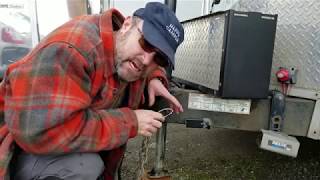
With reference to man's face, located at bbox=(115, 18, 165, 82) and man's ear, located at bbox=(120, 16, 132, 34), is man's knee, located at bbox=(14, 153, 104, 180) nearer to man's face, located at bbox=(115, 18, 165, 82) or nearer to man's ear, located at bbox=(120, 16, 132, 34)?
man's face, located at bbox=(115, 18, 165, 82)

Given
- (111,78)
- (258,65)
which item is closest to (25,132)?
(111,78)

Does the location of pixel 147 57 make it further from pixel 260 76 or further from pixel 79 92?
pixel 260 76

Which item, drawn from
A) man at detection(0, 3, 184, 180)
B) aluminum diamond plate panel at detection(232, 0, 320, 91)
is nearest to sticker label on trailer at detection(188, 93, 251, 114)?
aluminum diamond plate panel at detection(232, 0, 320, 91)

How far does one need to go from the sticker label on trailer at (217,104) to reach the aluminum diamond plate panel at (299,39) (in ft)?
1.24

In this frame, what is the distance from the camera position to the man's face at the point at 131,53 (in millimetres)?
1618

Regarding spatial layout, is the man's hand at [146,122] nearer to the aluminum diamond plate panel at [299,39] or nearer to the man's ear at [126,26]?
the man's ear at [126,26]

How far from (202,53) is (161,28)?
1026 mm

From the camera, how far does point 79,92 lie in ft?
4.96

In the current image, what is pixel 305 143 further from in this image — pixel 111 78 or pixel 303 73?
pixel 111 78

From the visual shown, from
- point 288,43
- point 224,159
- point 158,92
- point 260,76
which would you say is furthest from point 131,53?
point 224,159

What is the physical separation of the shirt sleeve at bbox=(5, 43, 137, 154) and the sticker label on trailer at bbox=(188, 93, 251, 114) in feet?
3.08

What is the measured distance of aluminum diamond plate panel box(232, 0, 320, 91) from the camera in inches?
91.5

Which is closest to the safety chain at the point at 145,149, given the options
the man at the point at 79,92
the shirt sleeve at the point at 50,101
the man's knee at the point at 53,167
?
the man at the point at 79,92

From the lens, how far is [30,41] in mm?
4441
